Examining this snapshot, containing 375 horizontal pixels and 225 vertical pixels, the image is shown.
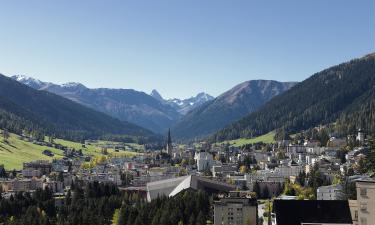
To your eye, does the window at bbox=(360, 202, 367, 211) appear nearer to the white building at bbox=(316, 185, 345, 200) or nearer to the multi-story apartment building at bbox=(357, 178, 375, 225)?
the multi-story apartment building at bbox=(357, 178, 375, 225)

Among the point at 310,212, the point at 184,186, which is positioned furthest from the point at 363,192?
the point at 184,186

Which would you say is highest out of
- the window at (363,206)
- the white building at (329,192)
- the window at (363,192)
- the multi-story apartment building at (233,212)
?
the window at (363,192)

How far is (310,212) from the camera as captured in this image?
290 ft

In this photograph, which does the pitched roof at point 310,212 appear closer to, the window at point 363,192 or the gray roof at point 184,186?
the window at point 363,192

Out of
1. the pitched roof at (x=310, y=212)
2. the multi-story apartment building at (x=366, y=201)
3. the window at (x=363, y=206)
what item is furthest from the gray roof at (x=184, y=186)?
the window at (x=363, y=206)

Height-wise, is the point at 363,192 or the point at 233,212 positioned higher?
the point at 363,192

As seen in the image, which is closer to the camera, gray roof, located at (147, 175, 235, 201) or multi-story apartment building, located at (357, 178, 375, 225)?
multi-story apartment building, located at (357, 178, 375, 225)

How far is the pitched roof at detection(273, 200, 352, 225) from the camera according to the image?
285ft

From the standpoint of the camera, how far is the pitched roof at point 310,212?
285ft

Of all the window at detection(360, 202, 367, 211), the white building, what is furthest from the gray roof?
the window at detection(360, 202, 367, 211)

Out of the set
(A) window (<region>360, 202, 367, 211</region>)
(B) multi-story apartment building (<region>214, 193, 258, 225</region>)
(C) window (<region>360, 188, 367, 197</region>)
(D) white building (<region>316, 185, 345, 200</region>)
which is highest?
(C) window (<region>360, 188, 367, 197</region>)

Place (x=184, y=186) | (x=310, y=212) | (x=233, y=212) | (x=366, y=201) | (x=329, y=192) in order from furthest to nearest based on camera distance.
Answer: (x=184, y=186) < (x=329, y=192) < (x=233, y=212) < (x=310, y=212) < (x=366, y=201)

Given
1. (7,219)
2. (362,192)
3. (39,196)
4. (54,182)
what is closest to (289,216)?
(362,192)

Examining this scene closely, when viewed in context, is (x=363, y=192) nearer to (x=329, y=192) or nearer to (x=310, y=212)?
(x=310, y=212)
